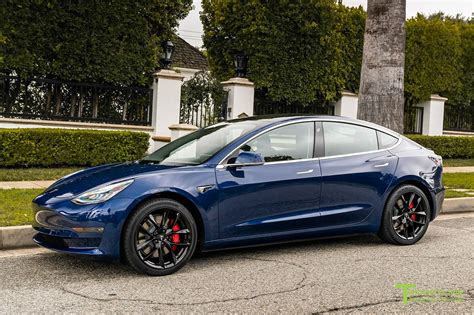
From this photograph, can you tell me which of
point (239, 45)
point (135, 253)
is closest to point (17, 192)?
point (135, 253)

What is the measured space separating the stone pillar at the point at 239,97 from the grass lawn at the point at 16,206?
8229 mm

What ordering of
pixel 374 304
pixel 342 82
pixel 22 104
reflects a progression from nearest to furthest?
pixel 374 304, pixel 22 104, pixel 342 82

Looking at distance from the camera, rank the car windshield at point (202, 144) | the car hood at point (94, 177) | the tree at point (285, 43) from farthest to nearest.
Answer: the tree at point (285, 43)
the car windshield at point (202, 144)
the car hood at point (94, 177)

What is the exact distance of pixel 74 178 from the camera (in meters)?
5.86

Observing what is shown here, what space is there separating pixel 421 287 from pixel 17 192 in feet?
21.8

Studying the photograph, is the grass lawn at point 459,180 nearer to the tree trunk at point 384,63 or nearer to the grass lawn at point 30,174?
the tree trunk at point 384,63

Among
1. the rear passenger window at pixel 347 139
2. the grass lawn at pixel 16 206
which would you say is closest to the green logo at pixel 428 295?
the rear passenger window at pixel 347 139

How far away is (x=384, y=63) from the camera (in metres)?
11.3

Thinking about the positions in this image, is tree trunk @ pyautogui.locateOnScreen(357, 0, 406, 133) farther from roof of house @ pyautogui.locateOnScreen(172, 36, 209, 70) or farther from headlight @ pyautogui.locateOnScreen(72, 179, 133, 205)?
roof of house @ pyautogui.locateOnScreen(172, 36, 209, 70)

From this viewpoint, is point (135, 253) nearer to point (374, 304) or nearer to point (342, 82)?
point (374, 304)

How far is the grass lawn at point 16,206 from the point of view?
274 inches

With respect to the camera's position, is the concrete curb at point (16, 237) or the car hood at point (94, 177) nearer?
the car hood at point (94, 177)

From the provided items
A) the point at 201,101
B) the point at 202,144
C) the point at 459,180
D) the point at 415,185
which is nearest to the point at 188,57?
the point at 201,101

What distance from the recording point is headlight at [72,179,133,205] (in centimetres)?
528
